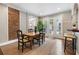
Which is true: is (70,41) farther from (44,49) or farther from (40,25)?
(40,25)

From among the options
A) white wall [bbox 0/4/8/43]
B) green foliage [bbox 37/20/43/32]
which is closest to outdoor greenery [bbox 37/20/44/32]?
green foliage [bbox 37/20/43/32]

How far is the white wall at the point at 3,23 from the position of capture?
9.97 ft

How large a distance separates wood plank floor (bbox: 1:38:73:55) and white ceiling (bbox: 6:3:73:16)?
2.32 feet

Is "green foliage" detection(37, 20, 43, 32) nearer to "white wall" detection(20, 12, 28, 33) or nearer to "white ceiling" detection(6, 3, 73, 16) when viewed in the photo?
"white ceiling" detection(6, 3, 73, 16)

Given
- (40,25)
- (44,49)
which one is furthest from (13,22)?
(44,49)

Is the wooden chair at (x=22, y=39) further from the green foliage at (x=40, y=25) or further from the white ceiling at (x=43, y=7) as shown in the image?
the white ceiling at (x=43, y=7)

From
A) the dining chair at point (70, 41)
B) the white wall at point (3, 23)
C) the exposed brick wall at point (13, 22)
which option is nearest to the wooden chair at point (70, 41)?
the dining chair at point (70, 41)

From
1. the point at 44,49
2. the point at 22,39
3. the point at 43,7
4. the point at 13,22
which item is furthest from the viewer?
the point at 22,39

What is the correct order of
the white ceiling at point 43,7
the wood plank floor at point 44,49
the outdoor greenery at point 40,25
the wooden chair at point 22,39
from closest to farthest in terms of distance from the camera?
the white ceiling at point 43,7 → the wood plank floor at point 44,49 → the outdoor greenery at point 40,25 → the wooden chair at point 22,39

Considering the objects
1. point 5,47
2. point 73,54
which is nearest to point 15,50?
point 5,47

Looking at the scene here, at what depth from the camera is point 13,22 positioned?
3.12 metres

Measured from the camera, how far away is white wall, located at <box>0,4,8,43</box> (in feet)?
9.97

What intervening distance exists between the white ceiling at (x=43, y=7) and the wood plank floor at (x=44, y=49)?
0.71m

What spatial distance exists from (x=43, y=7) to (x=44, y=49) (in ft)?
3.42
